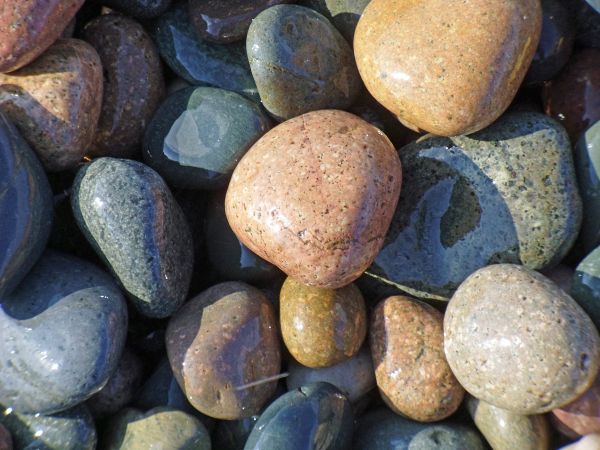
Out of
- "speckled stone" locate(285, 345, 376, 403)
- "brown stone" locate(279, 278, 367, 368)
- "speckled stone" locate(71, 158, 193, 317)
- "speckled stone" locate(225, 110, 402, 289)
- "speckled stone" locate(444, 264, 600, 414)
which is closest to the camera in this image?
"speckled stone" locate(444, 264, 600, 414)

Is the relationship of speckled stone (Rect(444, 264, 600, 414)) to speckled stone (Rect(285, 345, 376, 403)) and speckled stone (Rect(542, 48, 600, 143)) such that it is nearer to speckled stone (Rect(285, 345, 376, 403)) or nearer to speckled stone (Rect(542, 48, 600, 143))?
speckled stone (Rect(285, 345, 376, 403))

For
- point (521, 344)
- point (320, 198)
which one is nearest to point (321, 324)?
point (320, 198)

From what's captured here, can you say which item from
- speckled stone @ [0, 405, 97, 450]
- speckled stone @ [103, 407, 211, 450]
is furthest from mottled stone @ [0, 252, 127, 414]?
speckled stone @ [103, 407, 211, 450]

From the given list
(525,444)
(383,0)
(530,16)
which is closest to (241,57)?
(383,0)

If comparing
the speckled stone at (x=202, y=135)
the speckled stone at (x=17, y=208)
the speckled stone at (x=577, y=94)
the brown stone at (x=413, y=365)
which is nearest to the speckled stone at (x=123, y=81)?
the speckled stone at (x=202, y=135)

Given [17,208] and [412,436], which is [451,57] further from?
[17,208]

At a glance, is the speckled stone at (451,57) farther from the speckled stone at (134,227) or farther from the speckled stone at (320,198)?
the speckled stone at (134,227)

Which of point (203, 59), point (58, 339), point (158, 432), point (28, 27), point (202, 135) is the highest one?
point (28, 27)
